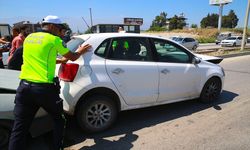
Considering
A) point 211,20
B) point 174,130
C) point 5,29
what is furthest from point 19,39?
point 211,20

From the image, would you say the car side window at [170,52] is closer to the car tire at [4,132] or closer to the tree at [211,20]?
the car tire at [4,132]

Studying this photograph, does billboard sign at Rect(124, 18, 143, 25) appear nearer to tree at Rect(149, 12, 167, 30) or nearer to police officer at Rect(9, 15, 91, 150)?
police officer at Rect(9, 15, 91, 150)

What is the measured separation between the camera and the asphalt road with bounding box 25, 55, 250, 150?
367 centimetres

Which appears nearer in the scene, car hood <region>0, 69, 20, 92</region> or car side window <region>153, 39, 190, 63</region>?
car hood <region>0, 69, 20, 92</region>

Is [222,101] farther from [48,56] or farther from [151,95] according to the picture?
[48,56]

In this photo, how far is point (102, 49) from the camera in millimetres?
3947

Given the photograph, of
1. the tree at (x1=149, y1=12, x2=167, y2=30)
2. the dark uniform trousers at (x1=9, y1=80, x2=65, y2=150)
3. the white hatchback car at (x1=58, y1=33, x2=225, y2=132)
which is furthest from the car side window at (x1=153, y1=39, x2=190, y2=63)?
the tree at (x1=149, y1=12, x2=167, y2=30)

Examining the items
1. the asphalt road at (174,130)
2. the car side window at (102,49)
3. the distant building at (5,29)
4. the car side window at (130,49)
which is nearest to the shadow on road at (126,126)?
the asphalt road at (174,130)

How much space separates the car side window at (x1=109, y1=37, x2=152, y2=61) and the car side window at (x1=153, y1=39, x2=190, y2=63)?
253mm

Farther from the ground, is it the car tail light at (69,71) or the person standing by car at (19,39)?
the person standing by car at (19,39)

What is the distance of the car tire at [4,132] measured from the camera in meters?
3.17

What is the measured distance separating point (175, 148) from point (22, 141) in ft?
6.91

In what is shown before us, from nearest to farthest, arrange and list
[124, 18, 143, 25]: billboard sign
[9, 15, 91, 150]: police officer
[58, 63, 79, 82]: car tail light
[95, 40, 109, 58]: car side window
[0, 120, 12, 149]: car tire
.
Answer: [9, 15, 91, 150]: police officer
[0, 120, 12, 149]: car tire
[58, 63, 79, 82]: car tail light
[95, 40, 109, 58]: car side window
[124, 18, 143, 25]: billboard sign

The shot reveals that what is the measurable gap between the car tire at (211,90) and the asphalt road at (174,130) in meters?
0.16
